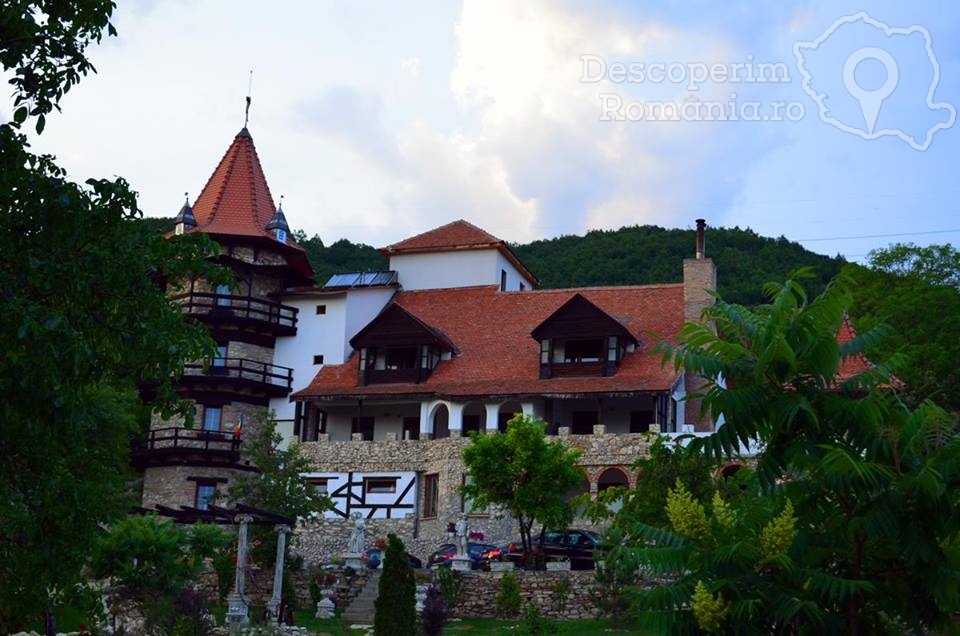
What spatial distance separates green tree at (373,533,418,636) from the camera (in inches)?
1050

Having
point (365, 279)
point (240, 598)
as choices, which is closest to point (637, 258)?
point (365, 279)

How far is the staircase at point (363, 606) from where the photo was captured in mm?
33406

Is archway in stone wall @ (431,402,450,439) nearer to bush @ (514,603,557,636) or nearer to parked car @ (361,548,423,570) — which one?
parked car @ (361,548,423,570)

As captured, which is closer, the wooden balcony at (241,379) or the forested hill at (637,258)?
the wooden balcony at (241,379)

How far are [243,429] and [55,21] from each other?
3610cm

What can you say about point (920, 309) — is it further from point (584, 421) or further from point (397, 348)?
point (397, 348)

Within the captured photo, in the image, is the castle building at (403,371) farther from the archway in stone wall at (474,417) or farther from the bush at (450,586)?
the bush at (450,586)

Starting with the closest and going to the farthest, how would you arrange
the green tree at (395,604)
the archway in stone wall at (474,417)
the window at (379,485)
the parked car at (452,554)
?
the green tree at (395,604) < the parked car at (452,554) < the window at (379,485) < the archway in stone wall at (474,417)

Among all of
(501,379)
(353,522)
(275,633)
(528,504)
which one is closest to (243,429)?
(353,522)

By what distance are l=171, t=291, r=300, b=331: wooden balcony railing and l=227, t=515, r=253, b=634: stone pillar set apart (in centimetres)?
1716

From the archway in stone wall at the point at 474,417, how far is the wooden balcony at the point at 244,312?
746cm

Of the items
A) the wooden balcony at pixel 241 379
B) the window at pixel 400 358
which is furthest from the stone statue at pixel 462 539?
the wooden balcony at pixel 241 379

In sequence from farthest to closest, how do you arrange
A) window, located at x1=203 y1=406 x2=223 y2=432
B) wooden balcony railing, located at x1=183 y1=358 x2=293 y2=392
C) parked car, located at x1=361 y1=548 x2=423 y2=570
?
wooden balcony railing, located at x1=183 y1=358 x2=293 y2=392
window, located at x1=203 y1=406 x2=223 y2=432
parked car, located at x1=361 y1=548 x2=423 y2=570

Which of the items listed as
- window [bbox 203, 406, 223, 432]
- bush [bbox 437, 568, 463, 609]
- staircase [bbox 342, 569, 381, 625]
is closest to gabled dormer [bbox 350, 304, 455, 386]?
window [bbox 203, 406, 223, 432]
